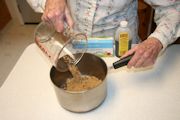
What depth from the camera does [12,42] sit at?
2256 millimetres

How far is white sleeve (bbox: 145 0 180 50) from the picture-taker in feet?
2.43

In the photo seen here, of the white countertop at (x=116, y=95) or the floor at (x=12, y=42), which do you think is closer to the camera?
the white countertop at (x=116, y=95)

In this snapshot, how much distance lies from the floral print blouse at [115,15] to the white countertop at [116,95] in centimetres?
12

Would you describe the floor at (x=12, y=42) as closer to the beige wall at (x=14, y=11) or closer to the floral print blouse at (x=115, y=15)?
the beige wall at (x=14, y=11)

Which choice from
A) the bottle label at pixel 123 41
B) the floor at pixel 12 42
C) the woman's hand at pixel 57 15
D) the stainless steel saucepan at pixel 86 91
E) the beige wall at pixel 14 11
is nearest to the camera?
the stainless steel saucepan at pixel 86 91

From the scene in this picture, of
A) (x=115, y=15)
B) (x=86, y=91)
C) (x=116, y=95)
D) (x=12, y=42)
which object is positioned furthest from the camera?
(x=12, y=42)

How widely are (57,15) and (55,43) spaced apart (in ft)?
0.35

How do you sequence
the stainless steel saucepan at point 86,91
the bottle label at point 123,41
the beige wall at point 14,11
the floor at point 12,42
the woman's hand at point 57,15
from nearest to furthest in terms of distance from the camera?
the stainless steel saucepan at point 86,91 → the woman's hand at point 57,15 → the bottle label at point 123,41 → the floor at point 12,42 → the beige wall at point 14,11

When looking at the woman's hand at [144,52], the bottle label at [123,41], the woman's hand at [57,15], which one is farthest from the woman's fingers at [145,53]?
the woman's hand at [57,15]

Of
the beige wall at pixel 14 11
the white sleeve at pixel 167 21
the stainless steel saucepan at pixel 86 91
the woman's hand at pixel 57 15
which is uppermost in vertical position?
the woman's hand at pixel 57 15

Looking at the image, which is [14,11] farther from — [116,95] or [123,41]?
[116,95]

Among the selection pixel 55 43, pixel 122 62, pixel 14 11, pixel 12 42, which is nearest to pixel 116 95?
pixel 122 62

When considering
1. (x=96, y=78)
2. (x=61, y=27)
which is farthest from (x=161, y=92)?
(x=61, y=27)

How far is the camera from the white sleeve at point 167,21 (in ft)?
2.43
